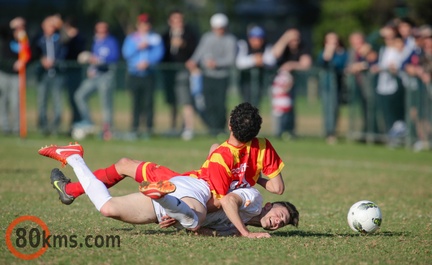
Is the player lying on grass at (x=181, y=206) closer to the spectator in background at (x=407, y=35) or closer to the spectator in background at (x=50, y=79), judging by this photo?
the spectator in background at (x=407, y=35)

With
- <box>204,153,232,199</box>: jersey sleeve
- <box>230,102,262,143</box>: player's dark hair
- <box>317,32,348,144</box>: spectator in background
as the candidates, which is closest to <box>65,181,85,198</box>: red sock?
<box>204,153,232,199</box>: jersey sleeve

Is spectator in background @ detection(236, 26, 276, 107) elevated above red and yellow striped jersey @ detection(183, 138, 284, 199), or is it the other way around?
spectator in background @ detection(236, 26, 276, 107)

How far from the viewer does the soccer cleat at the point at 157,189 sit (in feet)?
24.7

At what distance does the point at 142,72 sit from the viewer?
67.3 ft

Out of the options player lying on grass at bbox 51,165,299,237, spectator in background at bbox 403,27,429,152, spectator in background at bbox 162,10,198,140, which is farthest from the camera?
spectator in background at bbox 162,10,198,140

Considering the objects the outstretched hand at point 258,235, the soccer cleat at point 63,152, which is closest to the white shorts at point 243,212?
the outstretched hand at point 258,235

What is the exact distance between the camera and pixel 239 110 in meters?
8.30

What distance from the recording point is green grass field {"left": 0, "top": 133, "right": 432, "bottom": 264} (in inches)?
293

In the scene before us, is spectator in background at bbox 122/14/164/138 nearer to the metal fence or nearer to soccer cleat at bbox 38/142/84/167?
the metal fence

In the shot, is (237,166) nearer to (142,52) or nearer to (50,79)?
(142,52)

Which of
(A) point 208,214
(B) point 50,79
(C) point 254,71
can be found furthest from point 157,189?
(B) point 50,79

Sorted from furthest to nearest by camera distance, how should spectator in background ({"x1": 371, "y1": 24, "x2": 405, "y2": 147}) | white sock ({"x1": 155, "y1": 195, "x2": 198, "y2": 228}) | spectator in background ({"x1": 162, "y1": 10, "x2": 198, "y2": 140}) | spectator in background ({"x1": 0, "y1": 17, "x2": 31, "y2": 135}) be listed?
spectator in background ({"x1": 162, "y1": 10, "x2": 198, "y2": 140}) < spectator in background ({"x1": 0, "y1": 17, "x2": 31, "y2": 135}) < spectator in background ({"x1": 371, "y1": 24, "x2": 405, "y2": 147}) < white sock ({"x1": 155, "y1": 195, "x2": 198, "y2": 228})

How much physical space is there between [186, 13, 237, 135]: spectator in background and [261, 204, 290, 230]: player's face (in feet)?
40.0

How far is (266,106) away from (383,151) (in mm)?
3228
